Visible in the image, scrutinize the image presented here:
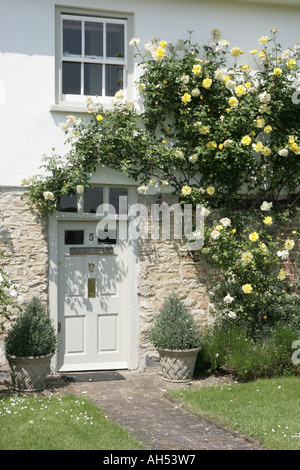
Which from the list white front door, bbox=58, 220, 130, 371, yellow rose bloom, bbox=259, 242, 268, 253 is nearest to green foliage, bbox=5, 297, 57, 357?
white front door, bbox=58, 220, 130, 371

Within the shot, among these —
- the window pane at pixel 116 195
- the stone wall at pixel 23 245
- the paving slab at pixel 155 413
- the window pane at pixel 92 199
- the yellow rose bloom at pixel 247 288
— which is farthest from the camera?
the window pane at pixel 116 195

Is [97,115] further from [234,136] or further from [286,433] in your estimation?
[286,433]

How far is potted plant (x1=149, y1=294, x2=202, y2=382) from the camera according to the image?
7.61 metres

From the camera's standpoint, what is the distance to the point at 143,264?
838 centimetres

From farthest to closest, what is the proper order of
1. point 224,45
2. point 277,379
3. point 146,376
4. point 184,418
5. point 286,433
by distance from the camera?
point 224,45
point 146,376
point 277,379
point 184,418
point 286,433

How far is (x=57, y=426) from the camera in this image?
553cm

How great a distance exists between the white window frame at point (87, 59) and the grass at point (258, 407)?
4158mm

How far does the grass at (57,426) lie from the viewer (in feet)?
16.4

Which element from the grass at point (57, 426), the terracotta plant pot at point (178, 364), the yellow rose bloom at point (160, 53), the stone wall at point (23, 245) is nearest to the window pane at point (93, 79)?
the yellow rose bloom at point (160, 53)

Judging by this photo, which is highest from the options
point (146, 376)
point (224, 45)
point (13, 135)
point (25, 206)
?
point (224, 45)

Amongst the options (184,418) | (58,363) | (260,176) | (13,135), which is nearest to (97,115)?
(13,135)

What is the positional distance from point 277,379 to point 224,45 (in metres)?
4.80

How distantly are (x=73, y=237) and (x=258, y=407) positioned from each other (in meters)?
3.51

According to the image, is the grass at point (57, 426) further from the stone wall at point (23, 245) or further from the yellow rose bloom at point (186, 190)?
the yellow rose bloom at point (186, 190)
